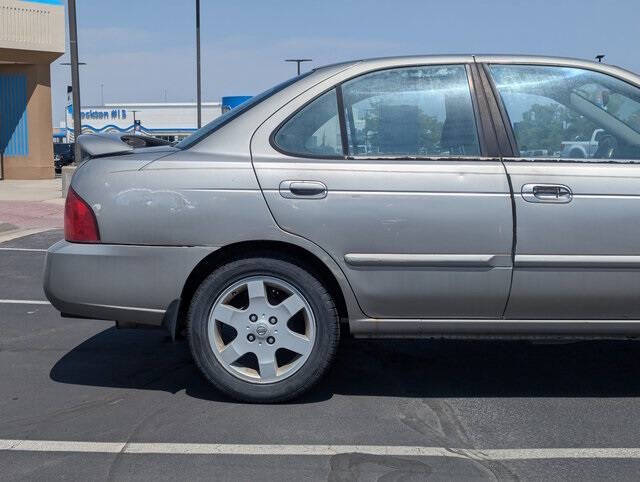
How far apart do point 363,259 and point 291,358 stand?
778 mm

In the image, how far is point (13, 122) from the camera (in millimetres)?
25266

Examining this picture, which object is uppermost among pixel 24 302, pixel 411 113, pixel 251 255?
pixel 411 113

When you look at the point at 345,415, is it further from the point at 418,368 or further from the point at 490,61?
the point at 490,61

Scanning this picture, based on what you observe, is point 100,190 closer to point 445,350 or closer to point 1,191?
point 445,350

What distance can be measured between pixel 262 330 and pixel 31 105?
22588 mm

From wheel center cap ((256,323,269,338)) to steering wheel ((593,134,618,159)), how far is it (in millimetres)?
1911

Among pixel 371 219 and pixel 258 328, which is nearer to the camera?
pixel 371 219

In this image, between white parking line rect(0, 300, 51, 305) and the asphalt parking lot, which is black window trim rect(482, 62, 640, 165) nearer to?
the asphalt parking lot

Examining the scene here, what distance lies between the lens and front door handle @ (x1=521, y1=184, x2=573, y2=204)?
4.34 meters

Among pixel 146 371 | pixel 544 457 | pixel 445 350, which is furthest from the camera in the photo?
pixel 445 350

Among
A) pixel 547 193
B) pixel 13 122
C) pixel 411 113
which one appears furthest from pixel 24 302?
pixel 13 122

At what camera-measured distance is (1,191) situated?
68.7ft

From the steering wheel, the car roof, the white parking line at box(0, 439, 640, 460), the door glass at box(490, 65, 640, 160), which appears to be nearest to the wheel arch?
the white parking line at box(0, 439, 640, 460)

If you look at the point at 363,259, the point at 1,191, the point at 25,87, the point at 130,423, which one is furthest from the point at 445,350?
the point at 25,87
